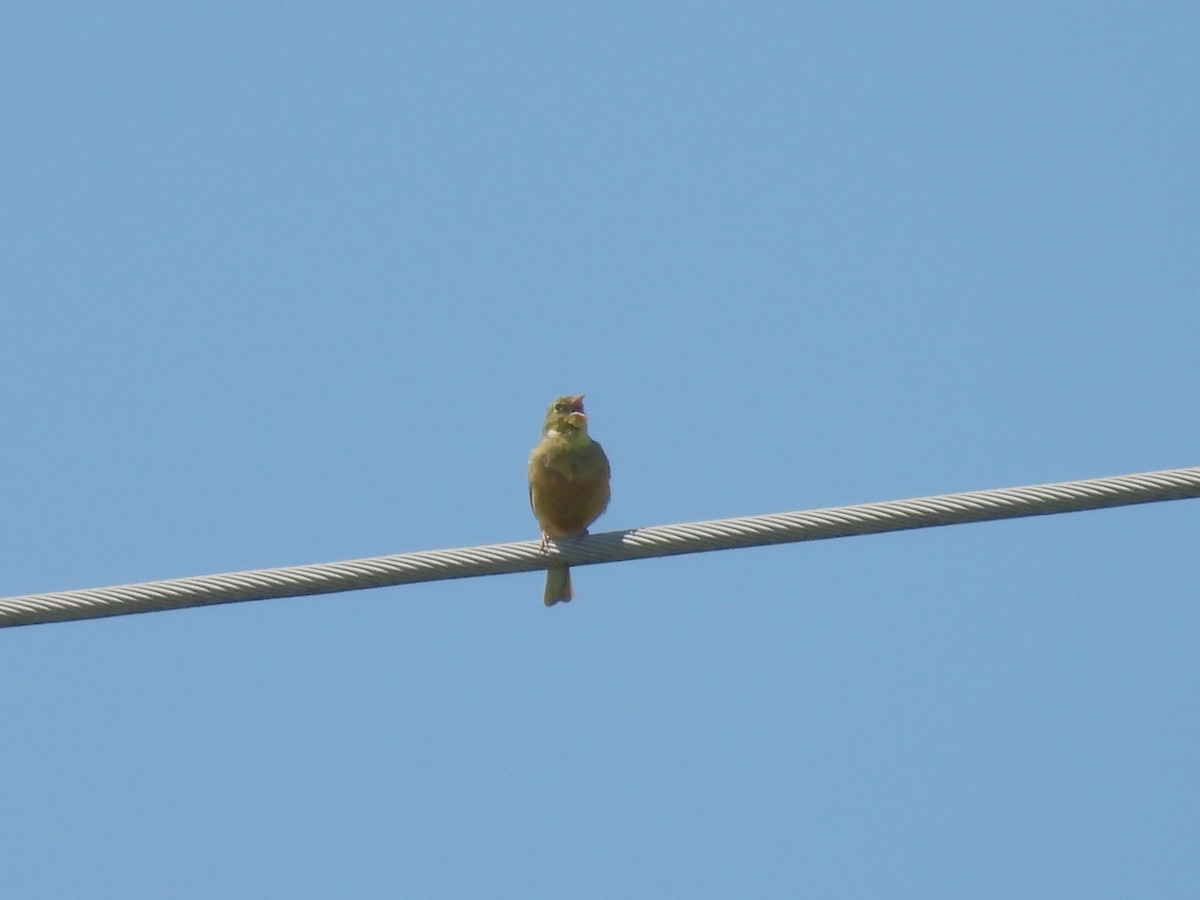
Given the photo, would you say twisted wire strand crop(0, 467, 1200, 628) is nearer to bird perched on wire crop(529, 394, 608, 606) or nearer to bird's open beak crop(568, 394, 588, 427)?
bird perched on wire crop(529, 394, 608, 606)

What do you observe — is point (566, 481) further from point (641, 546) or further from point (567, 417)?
point (641, 546)

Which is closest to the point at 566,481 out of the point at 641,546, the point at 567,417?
the point at 567,417

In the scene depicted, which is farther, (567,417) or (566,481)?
(567,417)

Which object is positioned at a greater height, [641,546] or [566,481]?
[566,481]

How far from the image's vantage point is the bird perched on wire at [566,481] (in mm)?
8133

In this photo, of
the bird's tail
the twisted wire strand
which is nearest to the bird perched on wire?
the bird's tail

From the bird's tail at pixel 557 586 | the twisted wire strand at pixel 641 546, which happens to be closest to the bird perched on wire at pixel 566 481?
the bird's tail at pixel 557 586

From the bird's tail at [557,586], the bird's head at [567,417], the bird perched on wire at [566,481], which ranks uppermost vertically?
the bird's head at [567,417]

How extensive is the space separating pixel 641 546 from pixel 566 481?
201cm

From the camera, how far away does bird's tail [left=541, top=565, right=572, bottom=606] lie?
834 centimetres

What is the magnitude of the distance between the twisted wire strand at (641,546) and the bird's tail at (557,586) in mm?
2105

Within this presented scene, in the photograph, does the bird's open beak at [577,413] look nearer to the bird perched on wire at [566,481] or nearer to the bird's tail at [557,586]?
the bird perched on wire at [566,481]

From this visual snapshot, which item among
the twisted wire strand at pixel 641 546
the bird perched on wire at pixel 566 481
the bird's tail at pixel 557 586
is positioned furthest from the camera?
the bird's tail at pixel 557 586

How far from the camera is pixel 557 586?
838 cm
